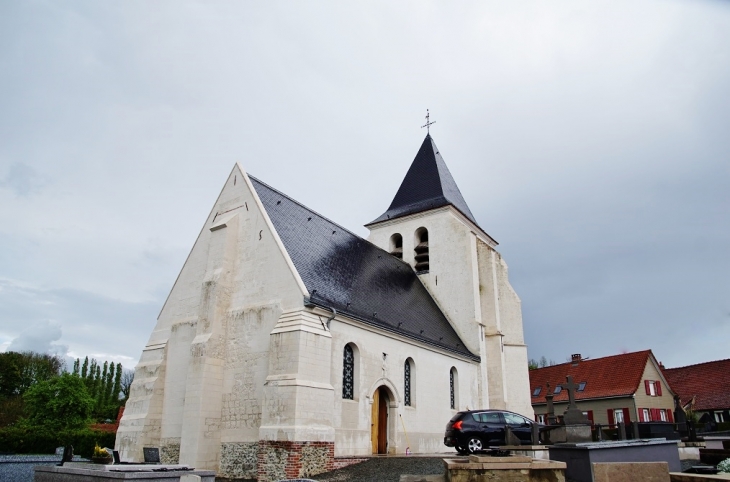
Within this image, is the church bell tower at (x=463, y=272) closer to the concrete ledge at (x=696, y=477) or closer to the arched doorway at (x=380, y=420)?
the arched doorway at (x=380, y=420)

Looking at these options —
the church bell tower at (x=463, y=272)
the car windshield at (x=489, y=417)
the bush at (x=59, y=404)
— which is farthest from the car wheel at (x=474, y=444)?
the bush at (x=59, y=404)

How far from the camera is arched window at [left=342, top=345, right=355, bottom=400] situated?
16500 millimetres

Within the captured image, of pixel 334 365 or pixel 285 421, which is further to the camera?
pixel 334 365

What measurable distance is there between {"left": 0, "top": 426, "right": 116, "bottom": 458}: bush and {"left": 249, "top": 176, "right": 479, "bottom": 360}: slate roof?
57.6 feet

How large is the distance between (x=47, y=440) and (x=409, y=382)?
22.0m

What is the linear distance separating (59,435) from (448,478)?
2802cm

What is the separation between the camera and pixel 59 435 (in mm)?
28953

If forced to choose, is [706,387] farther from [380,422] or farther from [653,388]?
[380,422]

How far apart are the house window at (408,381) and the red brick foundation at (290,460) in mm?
5549

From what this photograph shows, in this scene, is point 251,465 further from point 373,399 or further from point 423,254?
point 423,254

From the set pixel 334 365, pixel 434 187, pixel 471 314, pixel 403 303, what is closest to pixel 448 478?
pixel 334 365

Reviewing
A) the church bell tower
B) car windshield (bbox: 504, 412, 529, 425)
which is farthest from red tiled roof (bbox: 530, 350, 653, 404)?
car windshield (bbox: 504, 412, 529, 425)

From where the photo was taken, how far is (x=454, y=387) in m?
22.2

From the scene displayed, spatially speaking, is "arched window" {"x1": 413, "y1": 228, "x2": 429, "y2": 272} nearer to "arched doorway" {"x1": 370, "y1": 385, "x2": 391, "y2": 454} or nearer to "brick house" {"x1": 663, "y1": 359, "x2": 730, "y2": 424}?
"arched doorway" {"x1": 370, "y1": 385, "x2": 391, "y2": 454}
